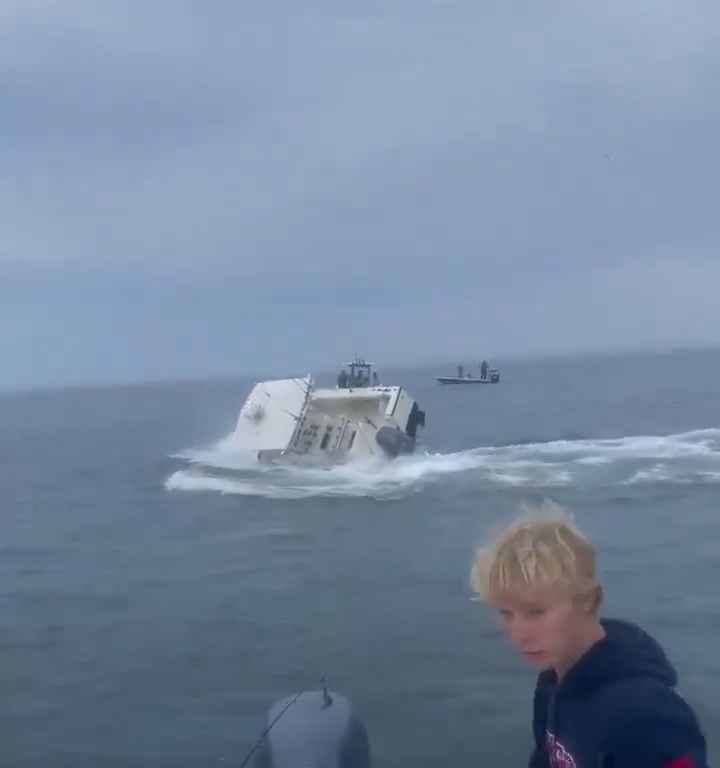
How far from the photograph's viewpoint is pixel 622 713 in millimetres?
2490

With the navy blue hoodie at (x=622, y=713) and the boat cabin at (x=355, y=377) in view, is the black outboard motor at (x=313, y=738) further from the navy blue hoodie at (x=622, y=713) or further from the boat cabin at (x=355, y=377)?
the boat cabin at (x=355, y=377)

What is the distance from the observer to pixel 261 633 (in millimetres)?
16375

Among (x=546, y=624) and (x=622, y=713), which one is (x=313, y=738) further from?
(x=622, y=713)

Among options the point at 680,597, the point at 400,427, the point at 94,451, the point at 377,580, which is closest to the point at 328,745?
the point at 680,597

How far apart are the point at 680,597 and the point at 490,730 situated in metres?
7.12

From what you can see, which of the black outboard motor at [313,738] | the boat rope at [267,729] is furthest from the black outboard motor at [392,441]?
the black outboard motor at [313,738]

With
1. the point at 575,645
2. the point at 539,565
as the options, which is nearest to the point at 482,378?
the point at 575,645

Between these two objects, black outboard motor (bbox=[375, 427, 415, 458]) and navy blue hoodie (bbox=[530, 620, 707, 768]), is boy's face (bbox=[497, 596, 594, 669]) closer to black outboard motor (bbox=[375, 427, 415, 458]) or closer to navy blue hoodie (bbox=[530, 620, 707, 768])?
navy blue hoodie (bbox=[530, 620, 707, 768])

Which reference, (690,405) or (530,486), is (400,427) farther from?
(690,405)

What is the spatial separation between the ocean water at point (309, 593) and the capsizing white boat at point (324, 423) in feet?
A: 4.10

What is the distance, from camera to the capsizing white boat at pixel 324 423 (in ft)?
133

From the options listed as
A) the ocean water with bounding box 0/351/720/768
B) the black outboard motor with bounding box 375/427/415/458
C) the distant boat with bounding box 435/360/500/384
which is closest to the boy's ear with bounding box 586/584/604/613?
the ocean water with bounding box 0/351/720/768

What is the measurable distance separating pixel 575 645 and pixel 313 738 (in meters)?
3.45

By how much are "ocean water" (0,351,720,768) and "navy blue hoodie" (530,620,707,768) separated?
7392mm
